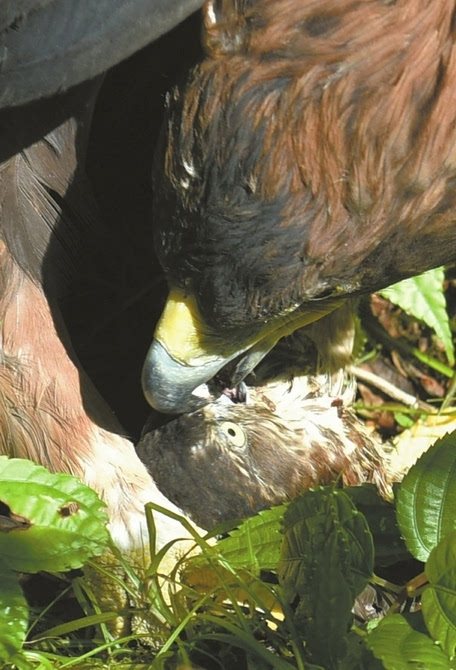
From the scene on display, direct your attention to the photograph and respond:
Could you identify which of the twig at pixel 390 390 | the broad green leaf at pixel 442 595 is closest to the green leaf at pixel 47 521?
the broad green leaf at pixel 442 595

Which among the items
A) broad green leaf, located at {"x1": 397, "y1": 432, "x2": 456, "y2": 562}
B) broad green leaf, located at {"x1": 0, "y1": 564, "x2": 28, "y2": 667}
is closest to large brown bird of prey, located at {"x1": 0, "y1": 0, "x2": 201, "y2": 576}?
broad green leaf, located at {"x1": 0, "y1": 564, "x2": 28, "y2": 667}

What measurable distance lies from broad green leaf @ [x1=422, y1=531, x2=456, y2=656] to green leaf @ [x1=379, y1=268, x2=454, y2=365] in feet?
4.03

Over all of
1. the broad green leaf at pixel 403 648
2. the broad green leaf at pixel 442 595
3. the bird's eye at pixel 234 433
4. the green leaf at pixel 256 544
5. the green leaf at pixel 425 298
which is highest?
the green leaf at pixel 425 298

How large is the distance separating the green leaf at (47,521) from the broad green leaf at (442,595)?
61 cm

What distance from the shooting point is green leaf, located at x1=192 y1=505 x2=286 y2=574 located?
6.66 feet

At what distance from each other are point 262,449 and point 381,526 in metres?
0.58

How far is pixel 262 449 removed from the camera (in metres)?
2.52

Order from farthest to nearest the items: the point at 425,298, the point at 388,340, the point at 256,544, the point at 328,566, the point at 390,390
A: 1. the point at 388,340
2. the point at 390,390
3. the point at 425,298
4. the point at 256,544
5. the point at 328,566

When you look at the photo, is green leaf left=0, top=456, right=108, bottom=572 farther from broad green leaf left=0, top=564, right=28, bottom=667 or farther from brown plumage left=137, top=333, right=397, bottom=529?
brown plumage left=137, top=333, right=397, bottom=529

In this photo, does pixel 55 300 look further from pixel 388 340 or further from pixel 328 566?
pixel 388 340

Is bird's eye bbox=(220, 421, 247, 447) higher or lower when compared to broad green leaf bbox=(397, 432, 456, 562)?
higher

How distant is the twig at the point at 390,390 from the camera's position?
3.17 meters

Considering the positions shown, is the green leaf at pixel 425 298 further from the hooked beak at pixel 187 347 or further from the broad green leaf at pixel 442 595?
the broad green leaf at pixel 442 595

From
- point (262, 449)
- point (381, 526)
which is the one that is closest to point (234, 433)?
point (262, 449)
